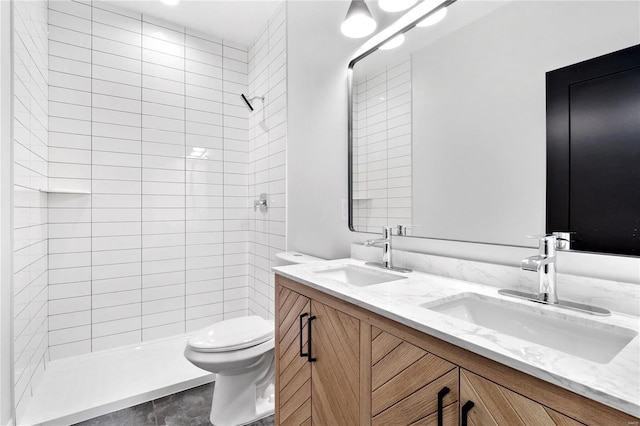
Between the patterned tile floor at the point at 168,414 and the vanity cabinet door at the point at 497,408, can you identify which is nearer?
the vanity cabinet door at the point at 497,408

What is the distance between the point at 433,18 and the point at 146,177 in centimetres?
228

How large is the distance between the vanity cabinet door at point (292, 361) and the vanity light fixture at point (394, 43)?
124 cm

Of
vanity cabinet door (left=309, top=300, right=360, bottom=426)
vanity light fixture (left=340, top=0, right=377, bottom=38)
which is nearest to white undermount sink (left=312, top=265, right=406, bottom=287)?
vanity cabinet door (left=309, top=300, right=360, bottom=426)

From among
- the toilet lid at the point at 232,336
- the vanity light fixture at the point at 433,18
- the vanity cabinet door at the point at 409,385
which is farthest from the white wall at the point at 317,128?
Result: the vanity cabinet door at the point at 409,385

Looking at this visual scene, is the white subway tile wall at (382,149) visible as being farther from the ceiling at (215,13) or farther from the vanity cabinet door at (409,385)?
the ceiling at (215,13)

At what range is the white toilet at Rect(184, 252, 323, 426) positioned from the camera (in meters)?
1.58

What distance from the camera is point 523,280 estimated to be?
0.95 metres

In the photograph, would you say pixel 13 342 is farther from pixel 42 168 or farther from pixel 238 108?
pixel 238 108

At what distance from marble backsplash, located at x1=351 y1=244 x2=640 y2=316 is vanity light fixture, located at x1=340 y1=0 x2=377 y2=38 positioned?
1.11m

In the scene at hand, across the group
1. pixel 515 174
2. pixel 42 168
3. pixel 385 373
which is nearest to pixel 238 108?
pixel 42 168

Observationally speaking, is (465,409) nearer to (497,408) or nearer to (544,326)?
(497,408)

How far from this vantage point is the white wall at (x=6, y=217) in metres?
1.31

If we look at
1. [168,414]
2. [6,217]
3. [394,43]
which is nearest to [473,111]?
[394,43]

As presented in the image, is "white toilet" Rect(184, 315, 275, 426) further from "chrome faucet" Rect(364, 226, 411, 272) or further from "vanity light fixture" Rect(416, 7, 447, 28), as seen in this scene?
"vanity light fixture" Rect(416, 7, 447, 28)
